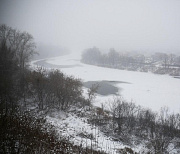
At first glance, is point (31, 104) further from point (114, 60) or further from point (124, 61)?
point (114, 60)

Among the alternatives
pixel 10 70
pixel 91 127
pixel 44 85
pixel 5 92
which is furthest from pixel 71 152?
pixel 10 70

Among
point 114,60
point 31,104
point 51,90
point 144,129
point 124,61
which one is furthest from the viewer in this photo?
point 114,60

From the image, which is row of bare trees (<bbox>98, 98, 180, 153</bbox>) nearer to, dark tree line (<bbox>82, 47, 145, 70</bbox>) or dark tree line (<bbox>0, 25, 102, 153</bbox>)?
dark tree line (<bbox>0, 25, 102, 153</bbox>)

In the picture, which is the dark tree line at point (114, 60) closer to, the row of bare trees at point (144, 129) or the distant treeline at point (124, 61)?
the distant treeline at point (124, 61)

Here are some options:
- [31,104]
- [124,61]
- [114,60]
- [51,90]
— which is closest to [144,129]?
[51,90]

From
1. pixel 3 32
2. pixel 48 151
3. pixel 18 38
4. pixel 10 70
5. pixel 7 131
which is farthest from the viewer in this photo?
pixel 18 38

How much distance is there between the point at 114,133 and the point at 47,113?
9.55 m

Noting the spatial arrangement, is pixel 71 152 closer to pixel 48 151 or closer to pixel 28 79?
pixel 48 151

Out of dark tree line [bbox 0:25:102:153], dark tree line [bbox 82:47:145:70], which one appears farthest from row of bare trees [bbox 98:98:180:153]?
dark tree line [bbox 82:47:145:70]

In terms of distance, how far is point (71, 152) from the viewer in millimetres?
7906

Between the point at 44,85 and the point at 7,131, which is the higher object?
the point at 44,85

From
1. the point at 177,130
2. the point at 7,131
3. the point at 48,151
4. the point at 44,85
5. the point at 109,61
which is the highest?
the point at 109,61

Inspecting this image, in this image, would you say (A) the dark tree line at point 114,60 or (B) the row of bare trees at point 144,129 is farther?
(A) the dark tree line at point 114,60

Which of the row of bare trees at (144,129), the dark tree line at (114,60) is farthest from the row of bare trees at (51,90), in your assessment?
the dark tree line at (114,60)
